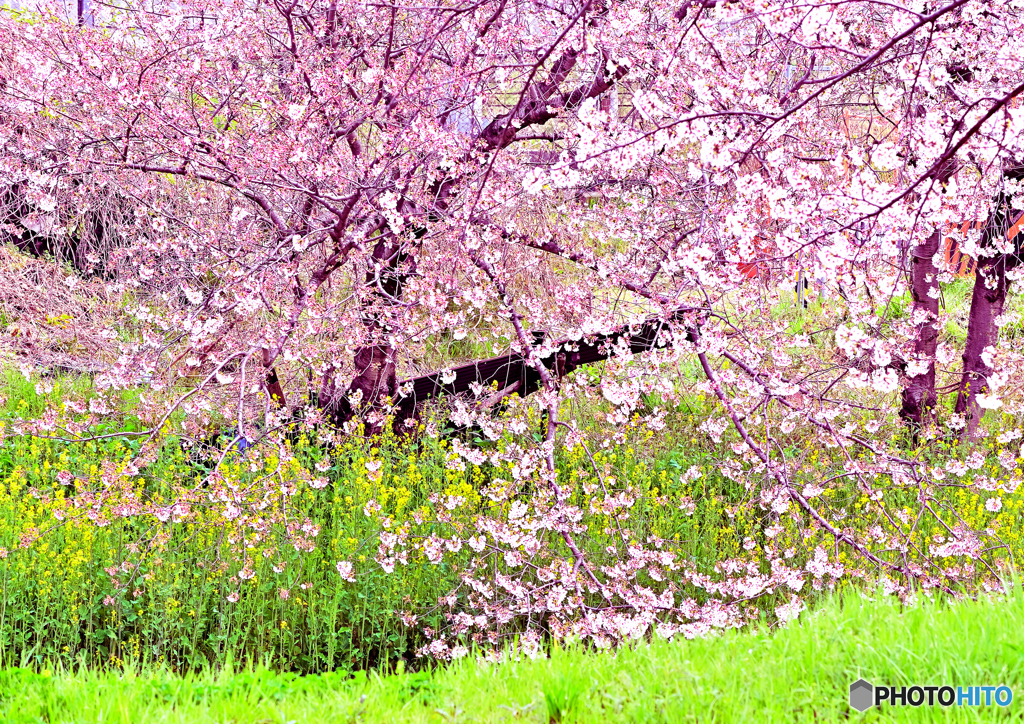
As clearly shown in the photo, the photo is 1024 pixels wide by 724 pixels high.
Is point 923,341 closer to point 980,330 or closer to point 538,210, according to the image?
A: point 980,330

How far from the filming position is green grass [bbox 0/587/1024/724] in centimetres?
259

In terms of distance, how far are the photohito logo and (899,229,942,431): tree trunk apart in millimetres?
3882

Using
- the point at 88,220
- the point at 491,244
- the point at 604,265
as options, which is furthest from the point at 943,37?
the point at 88,220

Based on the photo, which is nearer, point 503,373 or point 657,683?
point 657,683

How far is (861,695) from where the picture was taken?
2.56 m

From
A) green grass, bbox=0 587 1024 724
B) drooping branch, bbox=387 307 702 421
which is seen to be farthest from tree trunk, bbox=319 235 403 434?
green grass, bbox=0 587 1024 724

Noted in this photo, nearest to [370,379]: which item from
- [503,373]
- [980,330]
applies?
[503,373]

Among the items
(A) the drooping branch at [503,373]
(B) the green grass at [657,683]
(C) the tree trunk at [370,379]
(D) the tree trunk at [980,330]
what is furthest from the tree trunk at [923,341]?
(C) the tree trunk at [370,379]

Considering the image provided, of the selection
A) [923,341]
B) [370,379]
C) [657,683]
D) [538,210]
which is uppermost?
[538,210]

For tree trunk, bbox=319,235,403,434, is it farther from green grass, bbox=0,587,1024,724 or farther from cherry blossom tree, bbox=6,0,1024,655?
green grass, bbox=0,587,1024,724

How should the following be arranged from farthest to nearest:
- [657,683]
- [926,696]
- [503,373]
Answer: [503,373] → [657,683] → [926,696]

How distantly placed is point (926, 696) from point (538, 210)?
4.06 metres

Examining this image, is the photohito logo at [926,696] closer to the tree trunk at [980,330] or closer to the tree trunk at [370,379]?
the tree trunk at [370,379]

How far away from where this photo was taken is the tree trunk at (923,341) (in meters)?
6.12
